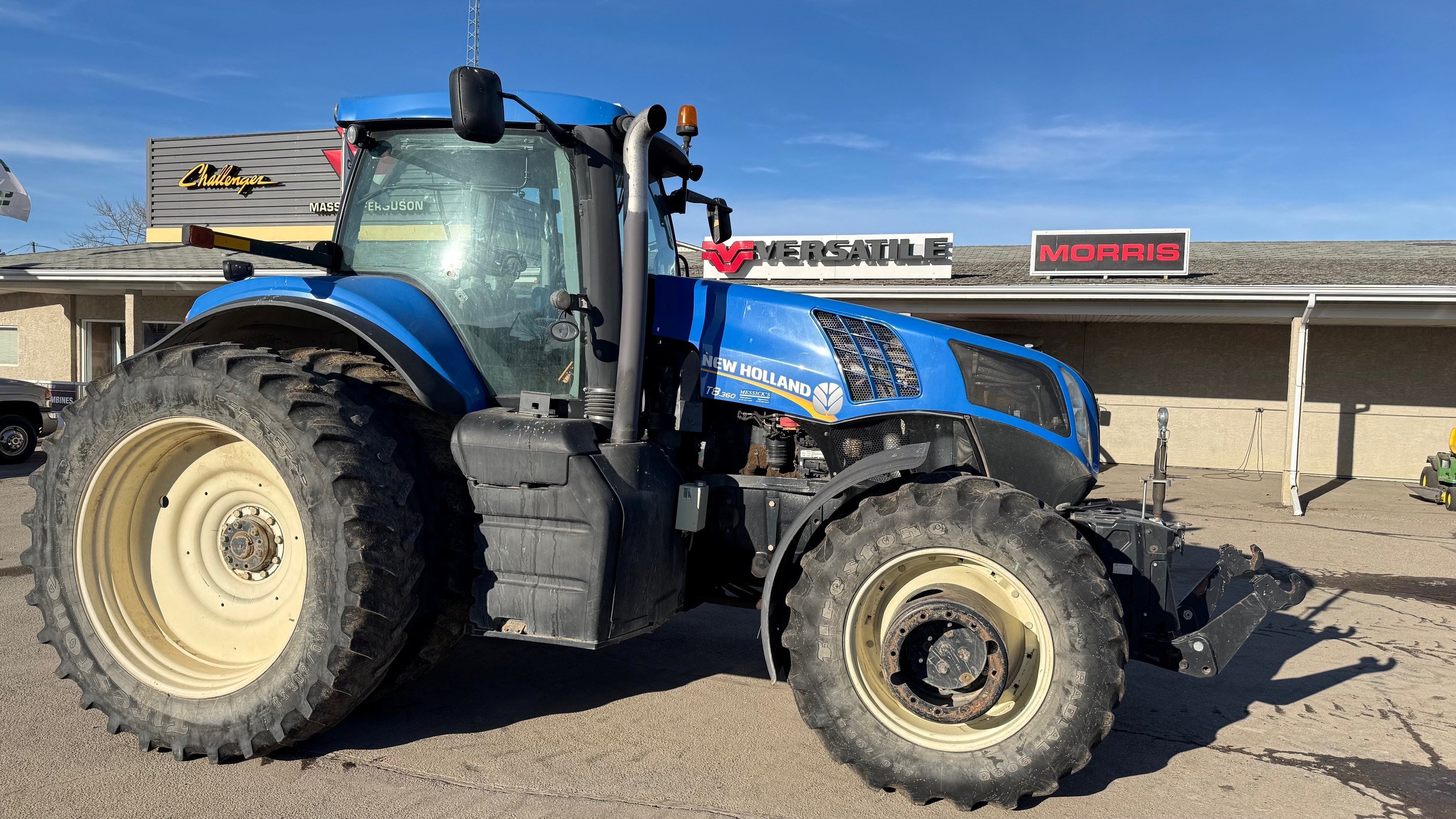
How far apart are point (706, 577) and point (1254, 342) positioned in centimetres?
1471

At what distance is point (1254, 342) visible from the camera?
51.0ft

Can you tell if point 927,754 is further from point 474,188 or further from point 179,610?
point 179,610

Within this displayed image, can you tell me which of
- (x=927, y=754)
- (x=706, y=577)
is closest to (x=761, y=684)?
(x=706, y=577)

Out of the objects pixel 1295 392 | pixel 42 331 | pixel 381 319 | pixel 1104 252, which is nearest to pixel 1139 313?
pixel 1104 252

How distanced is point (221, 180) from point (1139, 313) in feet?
58.1

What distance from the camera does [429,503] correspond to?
3486mm

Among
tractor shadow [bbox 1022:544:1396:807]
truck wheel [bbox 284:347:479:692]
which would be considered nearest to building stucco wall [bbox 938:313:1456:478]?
tractor shadow [bbox 1022:544:1396:807]

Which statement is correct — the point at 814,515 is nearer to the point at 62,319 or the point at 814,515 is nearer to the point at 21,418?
the point at 21,418

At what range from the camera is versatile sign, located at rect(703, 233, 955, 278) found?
15227 millimetres

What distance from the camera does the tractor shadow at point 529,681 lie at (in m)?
3.78

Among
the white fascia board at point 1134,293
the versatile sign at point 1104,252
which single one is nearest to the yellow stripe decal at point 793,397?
the white fascia board at point 1134,293

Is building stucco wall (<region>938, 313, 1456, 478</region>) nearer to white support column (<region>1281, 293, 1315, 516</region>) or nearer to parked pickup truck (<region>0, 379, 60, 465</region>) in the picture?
white support column (<region>1281, 293, 1315, 516</region>)

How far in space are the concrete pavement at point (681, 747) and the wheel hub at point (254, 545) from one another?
72 centimetres

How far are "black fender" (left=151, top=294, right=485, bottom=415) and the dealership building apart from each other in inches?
387
